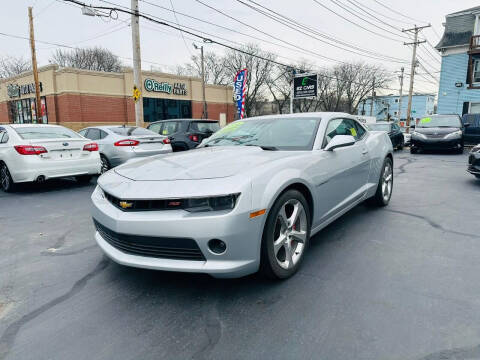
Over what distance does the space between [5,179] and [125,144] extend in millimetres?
2520

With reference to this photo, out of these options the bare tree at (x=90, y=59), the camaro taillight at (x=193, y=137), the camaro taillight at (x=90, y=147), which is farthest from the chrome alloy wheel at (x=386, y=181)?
the bare tree at (x=90, y=59)

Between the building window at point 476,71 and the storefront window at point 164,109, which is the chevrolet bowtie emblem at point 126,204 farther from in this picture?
the storefront window at point 164,109

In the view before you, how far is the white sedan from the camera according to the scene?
6.25 metres

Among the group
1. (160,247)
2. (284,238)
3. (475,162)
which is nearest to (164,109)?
(475,162)

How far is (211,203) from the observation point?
2307 millimetres

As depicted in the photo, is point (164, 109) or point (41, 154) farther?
point (164, 109)

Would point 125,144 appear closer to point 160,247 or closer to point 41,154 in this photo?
point 41,154

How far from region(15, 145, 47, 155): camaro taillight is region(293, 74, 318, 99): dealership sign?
52.5ft

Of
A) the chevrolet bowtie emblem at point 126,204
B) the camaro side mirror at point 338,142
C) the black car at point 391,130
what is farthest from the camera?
the black car at point 391,130

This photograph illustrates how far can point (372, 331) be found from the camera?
2084 mm

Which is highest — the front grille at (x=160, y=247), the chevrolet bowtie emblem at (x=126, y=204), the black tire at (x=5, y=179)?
the chevrolet bowtie emblem at (x=126, y=204)

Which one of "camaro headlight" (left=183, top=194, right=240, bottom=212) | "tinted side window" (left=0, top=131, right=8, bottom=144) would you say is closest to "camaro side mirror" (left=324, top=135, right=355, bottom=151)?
"camaro headlight" (left=183, top=194, right=240, bottom=212)

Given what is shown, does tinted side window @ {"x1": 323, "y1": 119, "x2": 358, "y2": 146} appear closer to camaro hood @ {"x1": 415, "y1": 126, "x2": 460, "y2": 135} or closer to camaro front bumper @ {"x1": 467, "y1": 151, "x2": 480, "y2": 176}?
camaro front bumper @ {"x1": 467, "y1": 151, "x2": 480, "y2": 176}

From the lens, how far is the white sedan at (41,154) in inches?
246
